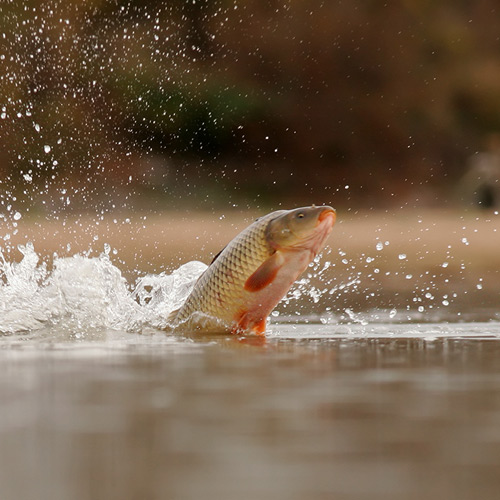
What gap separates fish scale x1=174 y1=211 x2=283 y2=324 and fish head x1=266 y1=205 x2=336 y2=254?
41 millimetres

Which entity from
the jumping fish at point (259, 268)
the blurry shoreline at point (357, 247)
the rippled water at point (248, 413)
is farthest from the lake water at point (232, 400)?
the blurry shoreline at point (357, 247)

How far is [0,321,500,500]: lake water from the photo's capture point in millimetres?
1756

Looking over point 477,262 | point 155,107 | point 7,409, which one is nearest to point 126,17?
point 155,107

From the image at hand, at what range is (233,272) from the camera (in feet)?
14.3

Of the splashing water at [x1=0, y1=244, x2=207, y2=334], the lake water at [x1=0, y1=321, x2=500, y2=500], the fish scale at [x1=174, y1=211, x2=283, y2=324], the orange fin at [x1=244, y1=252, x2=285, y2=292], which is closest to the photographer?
the lake water at [x1=0, y1=321, x2=500, y2=500]

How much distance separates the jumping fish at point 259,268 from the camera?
169 inches

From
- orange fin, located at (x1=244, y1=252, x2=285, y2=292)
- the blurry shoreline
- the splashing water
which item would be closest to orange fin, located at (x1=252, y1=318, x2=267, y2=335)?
orange fin, located at (x1=244, y1=252, x2=285, y2=292)

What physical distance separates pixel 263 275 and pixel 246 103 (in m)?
16.6

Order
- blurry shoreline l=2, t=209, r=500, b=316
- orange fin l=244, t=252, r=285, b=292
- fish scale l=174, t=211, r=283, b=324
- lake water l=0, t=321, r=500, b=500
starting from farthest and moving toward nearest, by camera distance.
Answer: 1. blurry shoreline l=2, t=209, r=500, b=316
2. fish scale l=174, t=211, r=283, b=324
3. orange fin l=244, t=252, r=285, b=292
4. lake water l=0, t=321, r=500, b=500

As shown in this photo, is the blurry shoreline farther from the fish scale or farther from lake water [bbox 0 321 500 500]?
lake water [bbox 0 321 500 500]

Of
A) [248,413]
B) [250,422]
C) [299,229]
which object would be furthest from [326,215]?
[250,422]

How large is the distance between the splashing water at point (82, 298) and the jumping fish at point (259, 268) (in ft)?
0.97

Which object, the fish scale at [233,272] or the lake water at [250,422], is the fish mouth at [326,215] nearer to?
the fish scale at [233,272]

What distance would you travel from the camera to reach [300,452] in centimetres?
199
